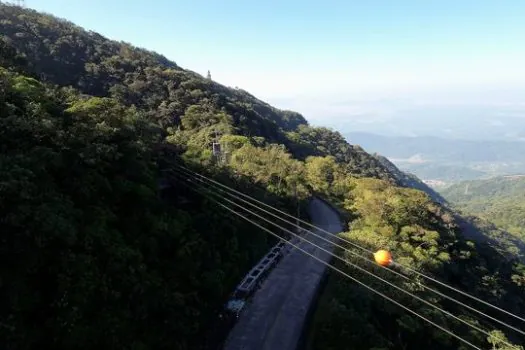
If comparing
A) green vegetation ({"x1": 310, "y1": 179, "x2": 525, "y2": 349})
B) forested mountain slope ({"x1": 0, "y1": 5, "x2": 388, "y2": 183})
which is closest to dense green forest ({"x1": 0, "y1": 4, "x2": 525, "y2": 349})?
green vegetation ({"x1": 310, "y1": 179, "x2": 525, "y2": 349})

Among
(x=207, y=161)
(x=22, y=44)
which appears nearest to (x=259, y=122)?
(x=22, y=44)

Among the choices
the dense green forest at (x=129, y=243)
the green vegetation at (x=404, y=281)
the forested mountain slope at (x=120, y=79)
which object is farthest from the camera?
the forested mountain slope at (x=120, y=79)

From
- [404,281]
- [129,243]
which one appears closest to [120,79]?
[129,243]

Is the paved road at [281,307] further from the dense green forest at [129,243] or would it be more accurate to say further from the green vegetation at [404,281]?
the dense green forest at [129,243]

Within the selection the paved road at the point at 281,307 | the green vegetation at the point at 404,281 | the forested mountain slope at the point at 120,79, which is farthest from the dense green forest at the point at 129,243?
the forested mountain slope at the point at 120,79

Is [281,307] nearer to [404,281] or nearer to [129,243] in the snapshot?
[404,281]

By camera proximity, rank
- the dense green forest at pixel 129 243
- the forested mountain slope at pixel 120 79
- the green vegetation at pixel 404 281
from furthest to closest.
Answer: the forested mountain slope at pixel 120 79
the green vegetation at pixel 404 281
the dense green forest at pixel 129 243

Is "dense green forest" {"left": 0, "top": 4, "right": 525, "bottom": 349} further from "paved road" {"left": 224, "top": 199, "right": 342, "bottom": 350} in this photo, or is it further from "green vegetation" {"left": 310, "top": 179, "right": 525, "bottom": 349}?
"paved road" {"left": 224, "top": 199, "right": 342, "bottom": 350}

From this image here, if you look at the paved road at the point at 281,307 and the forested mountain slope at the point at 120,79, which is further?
the forested mountain slope at the point at 120,79
